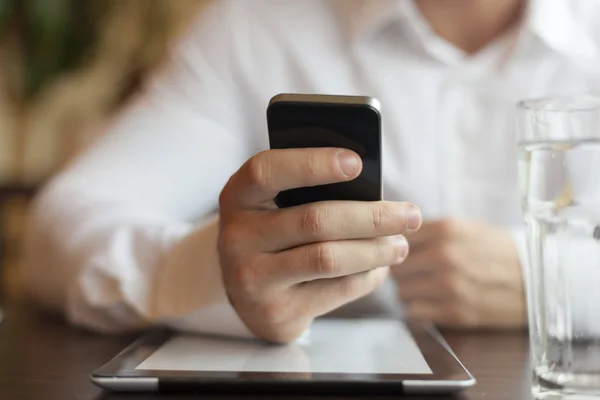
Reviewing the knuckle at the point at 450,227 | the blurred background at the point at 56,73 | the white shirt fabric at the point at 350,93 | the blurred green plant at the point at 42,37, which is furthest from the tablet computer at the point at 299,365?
the blurred green plant at the point at 42,37

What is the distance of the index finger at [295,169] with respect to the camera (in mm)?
349

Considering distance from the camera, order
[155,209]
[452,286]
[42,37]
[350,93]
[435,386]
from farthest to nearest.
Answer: [42,37] < [350,93] < [155,209] < [452,286] < [435,386]

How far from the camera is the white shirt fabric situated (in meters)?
0.70

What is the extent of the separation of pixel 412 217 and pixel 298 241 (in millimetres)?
61

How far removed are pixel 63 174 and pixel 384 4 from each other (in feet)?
Result: 1.19

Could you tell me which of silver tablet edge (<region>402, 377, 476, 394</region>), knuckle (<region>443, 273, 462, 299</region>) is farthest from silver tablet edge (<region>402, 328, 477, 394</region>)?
knuckle (<region>443, 273, 462, 299</region>)

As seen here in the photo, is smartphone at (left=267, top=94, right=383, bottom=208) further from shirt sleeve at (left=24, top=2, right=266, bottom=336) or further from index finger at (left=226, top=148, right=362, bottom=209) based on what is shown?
shirt sleeve at (left=24, top=2, right=266, bottom=336)

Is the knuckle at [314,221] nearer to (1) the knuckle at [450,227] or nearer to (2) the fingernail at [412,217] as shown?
(2) the fingernail at [412,217]

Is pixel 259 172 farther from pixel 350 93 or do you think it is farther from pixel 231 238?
pixel 350 93

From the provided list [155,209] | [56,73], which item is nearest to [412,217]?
[155,209]

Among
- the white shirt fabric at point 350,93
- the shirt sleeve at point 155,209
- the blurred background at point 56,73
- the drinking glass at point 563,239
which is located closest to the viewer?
the drinking glass at point 563,239

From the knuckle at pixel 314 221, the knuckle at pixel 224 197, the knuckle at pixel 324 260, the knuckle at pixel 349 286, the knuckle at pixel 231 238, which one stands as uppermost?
the knuckle at pixel 224 197

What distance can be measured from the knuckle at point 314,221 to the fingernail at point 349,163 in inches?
1.2

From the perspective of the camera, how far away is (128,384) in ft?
1.12
